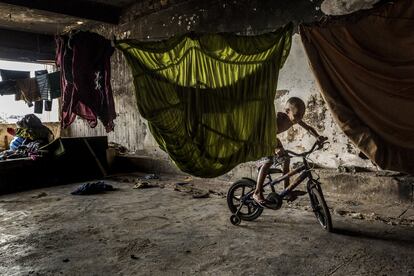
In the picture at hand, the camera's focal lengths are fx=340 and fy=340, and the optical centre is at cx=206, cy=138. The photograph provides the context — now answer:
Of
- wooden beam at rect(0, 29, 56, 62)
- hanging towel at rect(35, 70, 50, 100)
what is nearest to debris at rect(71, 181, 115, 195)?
hanging towel at rect(35, 70, 50, 100)

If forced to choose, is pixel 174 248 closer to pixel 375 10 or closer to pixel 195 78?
pixel 195 78

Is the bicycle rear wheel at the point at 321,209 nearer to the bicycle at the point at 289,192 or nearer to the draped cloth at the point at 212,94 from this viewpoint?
the bicycle at the point at 289,192

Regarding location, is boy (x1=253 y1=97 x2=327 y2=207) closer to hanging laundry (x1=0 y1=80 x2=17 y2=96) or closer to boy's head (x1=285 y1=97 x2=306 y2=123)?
boy's head (x1=285 y1=97 x2=306 y2=123)

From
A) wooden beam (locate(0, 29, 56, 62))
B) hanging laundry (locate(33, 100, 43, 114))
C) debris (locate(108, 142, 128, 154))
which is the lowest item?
debris (locate(108, 142, 128, 154))

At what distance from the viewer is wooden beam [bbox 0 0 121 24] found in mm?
6806

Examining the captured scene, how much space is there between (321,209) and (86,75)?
3.01 metres

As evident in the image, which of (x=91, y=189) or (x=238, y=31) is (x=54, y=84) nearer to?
(x=91, y=189)

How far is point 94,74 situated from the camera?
403cm

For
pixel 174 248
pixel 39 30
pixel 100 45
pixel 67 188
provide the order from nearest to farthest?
pixel 174 248 < pixel 100 45 < pixel 67 188 < pixel 39 30

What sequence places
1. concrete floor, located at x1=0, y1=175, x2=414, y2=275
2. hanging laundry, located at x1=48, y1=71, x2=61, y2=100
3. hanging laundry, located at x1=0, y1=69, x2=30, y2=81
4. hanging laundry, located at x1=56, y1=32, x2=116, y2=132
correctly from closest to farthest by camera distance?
concrete floor, located at x1=0, y1=175, x2=414, y2=275 < hanging laundry, located at x1=56, y1=32, x2=116, y2=132 < hanging laundry, located at x1=48, y1=71, x2=61, y2=100 < hanging laundry, located at x1=0, y1=69, x2=30, y2=81

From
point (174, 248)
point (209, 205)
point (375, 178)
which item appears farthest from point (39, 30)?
point (375, 178)

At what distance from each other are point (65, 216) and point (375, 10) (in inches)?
164

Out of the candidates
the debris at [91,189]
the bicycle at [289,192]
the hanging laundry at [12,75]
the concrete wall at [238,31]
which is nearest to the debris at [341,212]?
the bicycle at [289,192]

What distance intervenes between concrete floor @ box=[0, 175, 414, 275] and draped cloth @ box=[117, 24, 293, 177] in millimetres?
794
